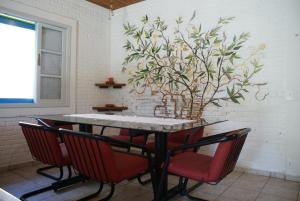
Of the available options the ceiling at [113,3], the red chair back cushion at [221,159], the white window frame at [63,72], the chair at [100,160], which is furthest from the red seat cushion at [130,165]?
the ceiling at [113,3]

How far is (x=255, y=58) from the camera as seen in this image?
10.5ft

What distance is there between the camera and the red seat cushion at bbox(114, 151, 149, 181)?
1.82 metres

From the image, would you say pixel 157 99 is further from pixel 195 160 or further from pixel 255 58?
pixel 195 160

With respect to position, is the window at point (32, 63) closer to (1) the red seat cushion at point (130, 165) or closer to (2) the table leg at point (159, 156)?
(1) the red seat cushion at point (130, 165)

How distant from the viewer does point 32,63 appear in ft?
11.6

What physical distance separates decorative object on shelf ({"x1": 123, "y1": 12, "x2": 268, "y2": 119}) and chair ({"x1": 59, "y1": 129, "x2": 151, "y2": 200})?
6.44ft

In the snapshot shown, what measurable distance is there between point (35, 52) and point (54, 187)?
6.97 feet

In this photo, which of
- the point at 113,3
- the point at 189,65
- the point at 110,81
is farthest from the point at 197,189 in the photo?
the point at 113,3

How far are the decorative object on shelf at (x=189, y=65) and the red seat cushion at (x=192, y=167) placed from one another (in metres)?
1.55

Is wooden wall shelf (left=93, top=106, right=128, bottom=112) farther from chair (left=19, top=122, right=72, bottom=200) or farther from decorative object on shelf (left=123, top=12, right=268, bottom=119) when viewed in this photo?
chair (left=19, top=122, right=72, bottom=200)

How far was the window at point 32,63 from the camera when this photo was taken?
325 centimetres

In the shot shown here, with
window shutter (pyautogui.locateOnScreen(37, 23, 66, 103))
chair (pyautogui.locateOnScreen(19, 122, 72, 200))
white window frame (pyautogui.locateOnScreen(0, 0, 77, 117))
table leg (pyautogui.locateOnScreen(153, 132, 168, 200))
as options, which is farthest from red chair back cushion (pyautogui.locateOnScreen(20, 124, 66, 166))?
window shutter (pyautogui.locateOnScreen(37, 23, 66, 103))

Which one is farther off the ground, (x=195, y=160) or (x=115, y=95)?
(x=115, y=95)

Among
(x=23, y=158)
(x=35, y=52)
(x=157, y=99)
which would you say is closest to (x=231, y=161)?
(x=157, y=99)
